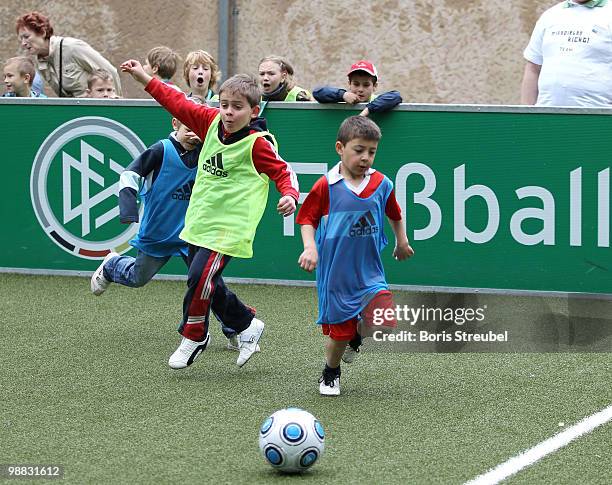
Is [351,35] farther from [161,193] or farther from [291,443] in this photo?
[291,443]

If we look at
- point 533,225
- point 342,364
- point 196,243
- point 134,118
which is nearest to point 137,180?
point 196,243

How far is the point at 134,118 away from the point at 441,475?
19.0ft

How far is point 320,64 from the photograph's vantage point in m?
14.8

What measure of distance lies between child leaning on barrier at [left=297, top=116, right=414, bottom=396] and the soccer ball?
1352 millimetres

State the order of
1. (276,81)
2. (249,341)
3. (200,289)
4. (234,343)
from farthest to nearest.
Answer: (276,81) < (234,343) < (249,341) < (200,289)

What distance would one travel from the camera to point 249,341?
7512 mm

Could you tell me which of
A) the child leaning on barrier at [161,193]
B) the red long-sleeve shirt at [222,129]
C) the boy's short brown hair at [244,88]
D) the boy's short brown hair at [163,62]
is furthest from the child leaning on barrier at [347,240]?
the boy's short brown hair at [163,62]

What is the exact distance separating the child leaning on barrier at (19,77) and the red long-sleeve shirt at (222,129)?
406cm

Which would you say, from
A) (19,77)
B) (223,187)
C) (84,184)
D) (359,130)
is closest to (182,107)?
(223,187)

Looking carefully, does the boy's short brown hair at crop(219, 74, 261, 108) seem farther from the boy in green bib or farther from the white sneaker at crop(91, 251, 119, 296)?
the white sneaker at crop(91, 251, 119, 296)

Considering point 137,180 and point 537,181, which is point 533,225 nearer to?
point 537,181

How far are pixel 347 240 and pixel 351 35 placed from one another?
8.24 m

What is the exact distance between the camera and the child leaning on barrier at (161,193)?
26.4 feet
